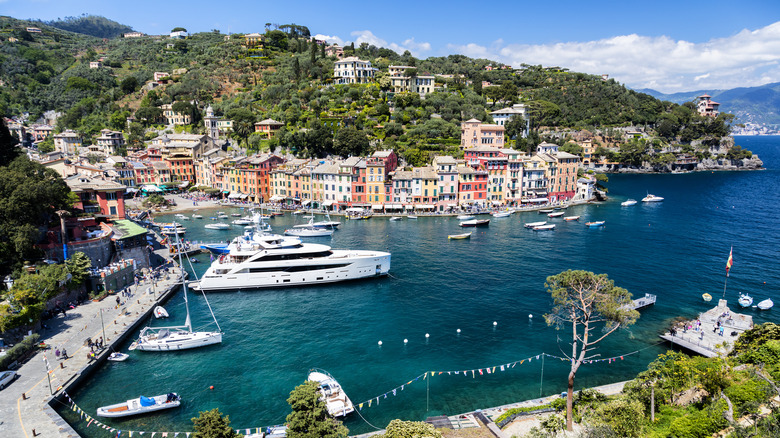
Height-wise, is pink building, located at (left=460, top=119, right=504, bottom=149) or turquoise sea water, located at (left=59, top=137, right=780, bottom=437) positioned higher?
pink building, located at (left=460, top=119, right=504, bottom=149)

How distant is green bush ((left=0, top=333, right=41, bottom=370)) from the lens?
27.4 metres

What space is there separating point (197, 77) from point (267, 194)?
87.5 meters

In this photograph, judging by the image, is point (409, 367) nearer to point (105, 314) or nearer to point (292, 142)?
point (105, 314)

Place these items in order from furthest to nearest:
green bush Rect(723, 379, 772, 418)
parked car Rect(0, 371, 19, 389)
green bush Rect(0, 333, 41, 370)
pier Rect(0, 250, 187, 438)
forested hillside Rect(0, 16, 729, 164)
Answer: forested hillside Rect(0, 16, 729, 164), green bush Rect(0, 333, 41, 370), parked car Rect(0, 371, 19, 389), pier Rect(0, 250, 187, 438), green bush Rect(723, 379, 772, 418)

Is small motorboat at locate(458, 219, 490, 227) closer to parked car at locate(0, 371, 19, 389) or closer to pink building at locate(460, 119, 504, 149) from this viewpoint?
pink building at locate(460, 119, 504, 149)

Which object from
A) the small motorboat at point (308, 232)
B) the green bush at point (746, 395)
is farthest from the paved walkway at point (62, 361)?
the green bush at point (746, 395)

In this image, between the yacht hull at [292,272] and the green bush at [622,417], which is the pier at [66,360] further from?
the green bush at [622,417]

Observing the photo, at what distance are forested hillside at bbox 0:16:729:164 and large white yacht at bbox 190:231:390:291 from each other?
177 feet

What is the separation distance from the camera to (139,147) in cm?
12281

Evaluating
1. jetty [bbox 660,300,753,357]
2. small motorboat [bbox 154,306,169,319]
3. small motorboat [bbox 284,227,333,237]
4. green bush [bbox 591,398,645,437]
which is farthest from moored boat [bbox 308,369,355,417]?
small motorboat [bbox 284,227,333,237]

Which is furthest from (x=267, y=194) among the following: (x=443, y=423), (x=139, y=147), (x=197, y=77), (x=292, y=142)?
(x=197, y=77)

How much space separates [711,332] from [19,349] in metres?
52.1

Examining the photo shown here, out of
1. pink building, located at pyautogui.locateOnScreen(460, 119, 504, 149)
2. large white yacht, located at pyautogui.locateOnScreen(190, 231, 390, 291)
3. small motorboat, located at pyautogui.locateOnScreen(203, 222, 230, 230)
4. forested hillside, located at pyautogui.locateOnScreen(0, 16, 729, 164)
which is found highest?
forested hillside, located at pyautogui.locateOnScreen(0, 16, 729, 164)

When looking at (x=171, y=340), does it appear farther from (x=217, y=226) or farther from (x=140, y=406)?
(x=217, y=226)
